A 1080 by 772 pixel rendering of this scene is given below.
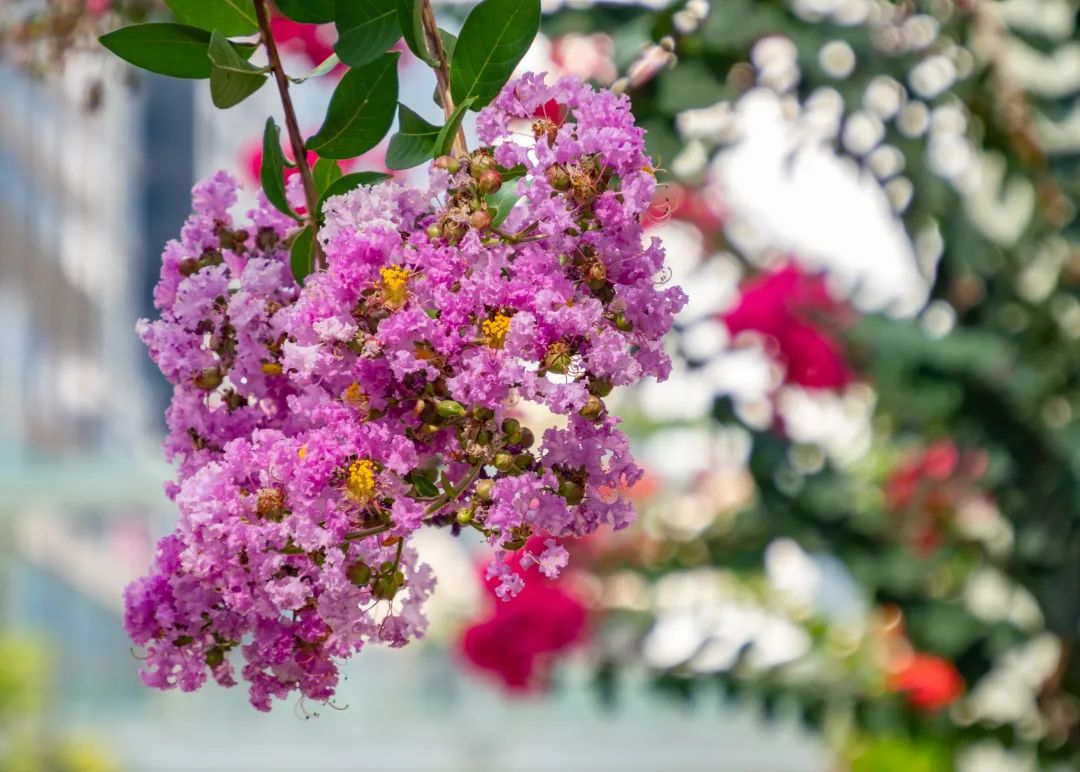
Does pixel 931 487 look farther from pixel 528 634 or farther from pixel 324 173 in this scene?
pixel 324 173

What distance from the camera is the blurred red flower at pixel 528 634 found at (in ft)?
6.36

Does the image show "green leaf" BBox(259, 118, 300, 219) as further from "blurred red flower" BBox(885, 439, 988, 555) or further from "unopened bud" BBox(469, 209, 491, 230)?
"blurred red flower" BBox(885, 439, 988, 555)

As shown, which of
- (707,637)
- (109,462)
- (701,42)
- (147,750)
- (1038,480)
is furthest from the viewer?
(109,462)

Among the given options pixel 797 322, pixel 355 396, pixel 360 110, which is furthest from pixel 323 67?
pixel 797 322

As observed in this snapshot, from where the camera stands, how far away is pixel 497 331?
456mm

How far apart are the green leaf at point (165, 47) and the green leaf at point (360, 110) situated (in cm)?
5

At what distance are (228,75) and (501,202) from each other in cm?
11

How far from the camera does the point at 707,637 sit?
1.62 meters

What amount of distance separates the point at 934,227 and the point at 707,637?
1.72ft

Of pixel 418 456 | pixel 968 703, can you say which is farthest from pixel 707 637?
pixel 418 456

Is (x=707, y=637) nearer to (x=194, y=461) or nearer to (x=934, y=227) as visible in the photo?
(x=934, y=227)

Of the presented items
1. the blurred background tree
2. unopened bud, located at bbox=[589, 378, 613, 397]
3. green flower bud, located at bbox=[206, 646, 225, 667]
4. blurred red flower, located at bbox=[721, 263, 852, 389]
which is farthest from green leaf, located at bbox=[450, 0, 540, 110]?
blurred red flower, located at bbox=[721, 263, 852, 389]

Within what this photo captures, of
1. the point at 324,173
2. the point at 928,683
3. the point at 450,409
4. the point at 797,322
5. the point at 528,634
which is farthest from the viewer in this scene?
the point at 528,634

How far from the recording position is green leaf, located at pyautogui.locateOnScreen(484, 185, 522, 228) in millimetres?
475
